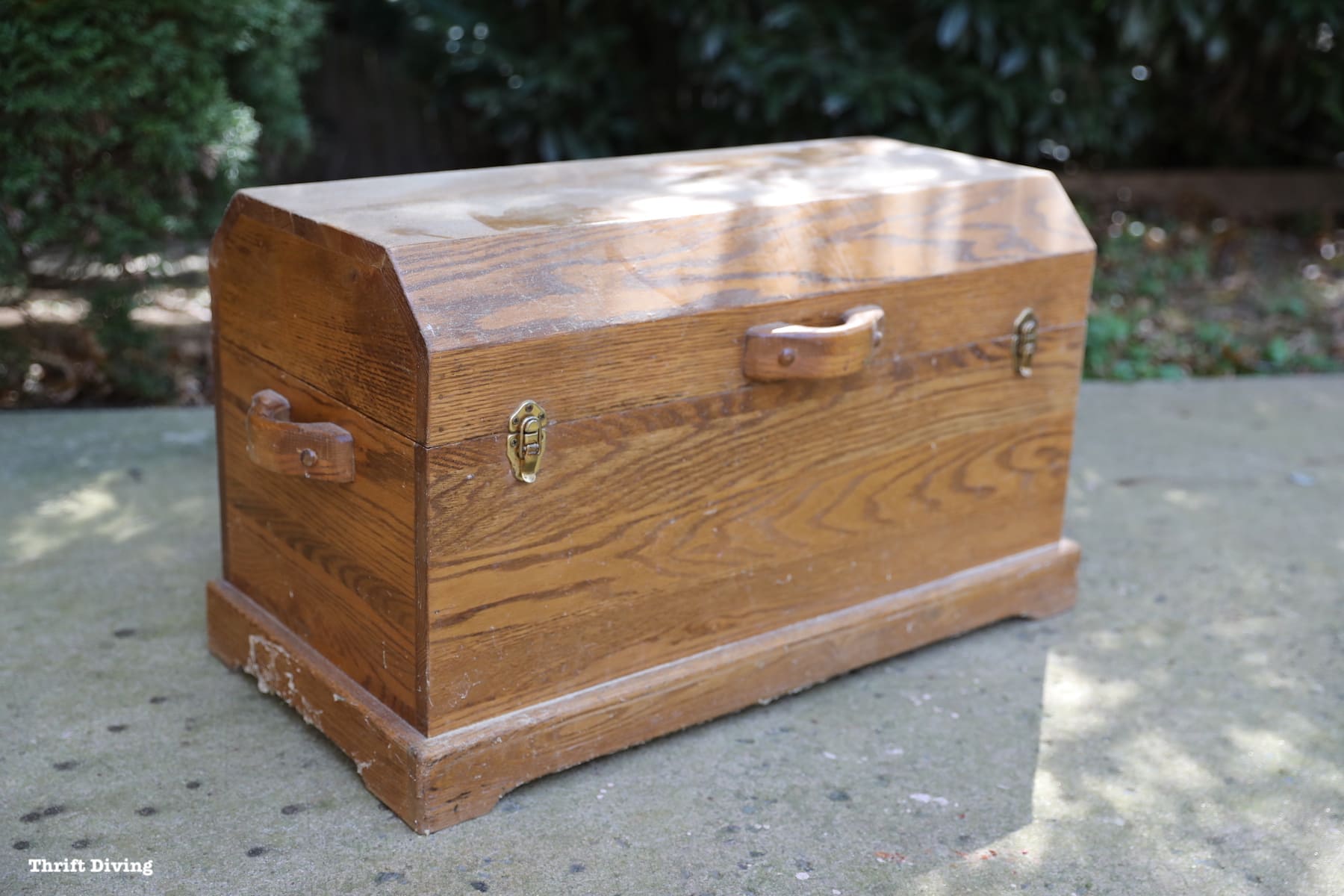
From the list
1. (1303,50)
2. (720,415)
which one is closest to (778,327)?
(720,415)

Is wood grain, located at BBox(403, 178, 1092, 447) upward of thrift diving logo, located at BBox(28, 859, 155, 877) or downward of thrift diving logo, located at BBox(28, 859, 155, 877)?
upward

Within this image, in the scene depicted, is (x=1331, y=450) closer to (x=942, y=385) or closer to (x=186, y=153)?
(x=942, y=385)

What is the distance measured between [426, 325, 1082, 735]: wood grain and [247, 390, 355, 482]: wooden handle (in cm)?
19

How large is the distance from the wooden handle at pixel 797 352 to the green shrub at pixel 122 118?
5.76ft

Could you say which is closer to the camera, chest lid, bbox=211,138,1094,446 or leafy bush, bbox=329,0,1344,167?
chest lid, bbox=211,138,1094,446

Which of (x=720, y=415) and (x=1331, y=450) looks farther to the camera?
(x=1331, y=450)

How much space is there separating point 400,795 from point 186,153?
188 cm

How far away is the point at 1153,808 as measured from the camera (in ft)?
6.50

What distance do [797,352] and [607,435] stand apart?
0.32 metres

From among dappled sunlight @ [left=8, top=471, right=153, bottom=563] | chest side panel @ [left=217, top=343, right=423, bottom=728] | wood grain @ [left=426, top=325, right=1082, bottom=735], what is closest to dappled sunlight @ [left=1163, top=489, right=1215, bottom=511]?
wood grain @ [left=426, top=325, right=1082, bottom=735]

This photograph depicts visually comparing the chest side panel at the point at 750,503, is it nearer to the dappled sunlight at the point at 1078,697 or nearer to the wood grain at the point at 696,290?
the wood grain at the point at 696,290

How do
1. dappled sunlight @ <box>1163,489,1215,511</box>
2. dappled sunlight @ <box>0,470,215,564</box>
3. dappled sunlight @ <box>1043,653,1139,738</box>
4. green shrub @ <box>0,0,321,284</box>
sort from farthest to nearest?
1. dappled sunlight @ <box>1163,489,1215,511</box>
2. green shrub @ <box>0,0,321,284</box>
3. dappled sunlight @ <box>0,470,215,564</box>
4. dappled sunlight @ <box>1043,653,1139,738</box>

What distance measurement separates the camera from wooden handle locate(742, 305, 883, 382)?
1980mm

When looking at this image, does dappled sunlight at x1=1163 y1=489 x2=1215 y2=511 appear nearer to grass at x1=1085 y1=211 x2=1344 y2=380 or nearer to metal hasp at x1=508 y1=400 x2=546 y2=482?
grass at x1=1085 y1=211 x2=1344 y2=380
